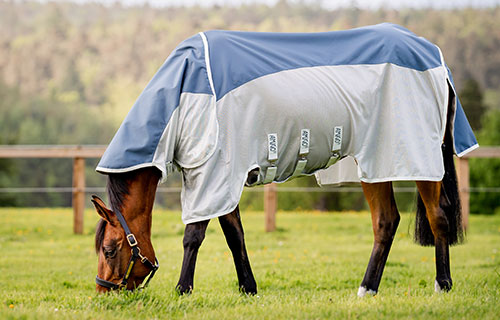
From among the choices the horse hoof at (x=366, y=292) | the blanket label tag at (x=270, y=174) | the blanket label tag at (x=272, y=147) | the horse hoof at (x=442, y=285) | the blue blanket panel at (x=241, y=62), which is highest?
the blue blanket panel at (x=241, y=62)

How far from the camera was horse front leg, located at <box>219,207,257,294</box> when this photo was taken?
13.4ft

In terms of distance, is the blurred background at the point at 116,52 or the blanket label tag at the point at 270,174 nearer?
the blanket label tag at the point at 270,174

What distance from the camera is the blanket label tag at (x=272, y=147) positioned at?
3826 mm

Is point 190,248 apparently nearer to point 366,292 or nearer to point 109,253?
point 109,253

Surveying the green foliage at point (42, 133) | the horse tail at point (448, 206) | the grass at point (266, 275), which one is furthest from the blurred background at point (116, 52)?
the horse tail at point (448, 206)

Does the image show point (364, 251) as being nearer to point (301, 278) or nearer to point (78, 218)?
point (301, 278)

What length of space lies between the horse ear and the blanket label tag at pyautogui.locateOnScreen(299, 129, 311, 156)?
4.37ft

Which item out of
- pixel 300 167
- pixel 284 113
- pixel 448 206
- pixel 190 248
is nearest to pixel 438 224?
pixel 448 206

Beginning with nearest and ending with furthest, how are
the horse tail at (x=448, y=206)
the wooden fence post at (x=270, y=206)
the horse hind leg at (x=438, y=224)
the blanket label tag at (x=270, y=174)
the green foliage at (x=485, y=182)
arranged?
1. the blanket label tag at (x=270, y=174)
2. the horse hind leg at (x=438, y=224)
3. the horse tail at (x=448, y=206)
4. the wooden fence post at (x=270, y=206)
5. the green foliage at (x=485, y=182)

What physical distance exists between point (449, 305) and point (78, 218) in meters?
6.86

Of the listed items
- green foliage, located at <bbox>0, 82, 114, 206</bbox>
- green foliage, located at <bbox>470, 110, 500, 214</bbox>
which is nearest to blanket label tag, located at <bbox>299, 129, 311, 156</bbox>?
green foliage, located at <bbox>0, 82, 114, 206</bbox>

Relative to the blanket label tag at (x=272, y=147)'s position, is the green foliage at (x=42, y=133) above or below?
below

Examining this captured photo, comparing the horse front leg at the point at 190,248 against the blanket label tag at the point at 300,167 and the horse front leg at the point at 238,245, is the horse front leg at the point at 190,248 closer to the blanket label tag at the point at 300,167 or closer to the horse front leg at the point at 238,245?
the horse front leg at the point at 238,245

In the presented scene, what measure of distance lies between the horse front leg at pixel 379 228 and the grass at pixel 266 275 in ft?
0.55
